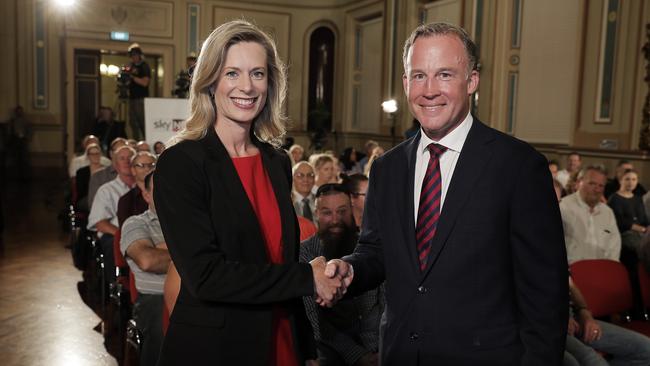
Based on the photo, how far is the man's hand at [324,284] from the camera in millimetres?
1514

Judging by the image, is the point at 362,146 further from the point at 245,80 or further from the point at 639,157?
the point at 245,80

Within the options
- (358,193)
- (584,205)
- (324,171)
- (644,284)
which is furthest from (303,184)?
(644,284)

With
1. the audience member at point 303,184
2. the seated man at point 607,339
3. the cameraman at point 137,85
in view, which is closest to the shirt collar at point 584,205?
the seated man at point 607,339

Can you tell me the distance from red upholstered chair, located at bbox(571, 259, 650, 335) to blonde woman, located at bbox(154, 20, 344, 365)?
2.25 m

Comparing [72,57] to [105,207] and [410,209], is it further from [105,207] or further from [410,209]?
[410,209]

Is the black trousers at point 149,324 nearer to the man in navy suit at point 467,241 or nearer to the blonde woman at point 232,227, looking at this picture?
the blonde woman at point 232,227

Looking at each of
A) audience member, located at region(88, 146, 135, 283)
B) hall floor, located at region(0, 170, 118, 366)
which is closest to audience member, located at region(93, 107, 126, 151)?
hall floor, located at region(0, 170, 118, 366)

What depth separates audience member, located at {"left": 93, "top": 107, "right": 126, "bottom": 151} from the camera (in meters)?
10.3

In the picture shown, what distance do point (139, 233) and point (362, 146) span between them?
1097 cm

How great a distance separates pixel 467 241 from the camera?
1.46 metres

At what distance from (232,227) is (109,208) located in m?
3.75

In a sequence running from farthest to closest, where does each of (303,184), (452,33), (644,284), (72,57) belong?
(72,57), (303,184), (644,284), (452,33)

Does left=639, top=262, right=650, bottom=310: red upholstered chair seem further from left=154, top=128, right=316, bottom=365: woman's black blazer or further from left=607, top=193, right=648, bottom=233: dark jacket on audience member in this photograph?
left=154, top=128, right=316, bottom=365: woman's black blazer

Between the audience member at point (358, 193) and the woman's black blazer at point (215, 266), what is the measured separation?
259 centimetres
